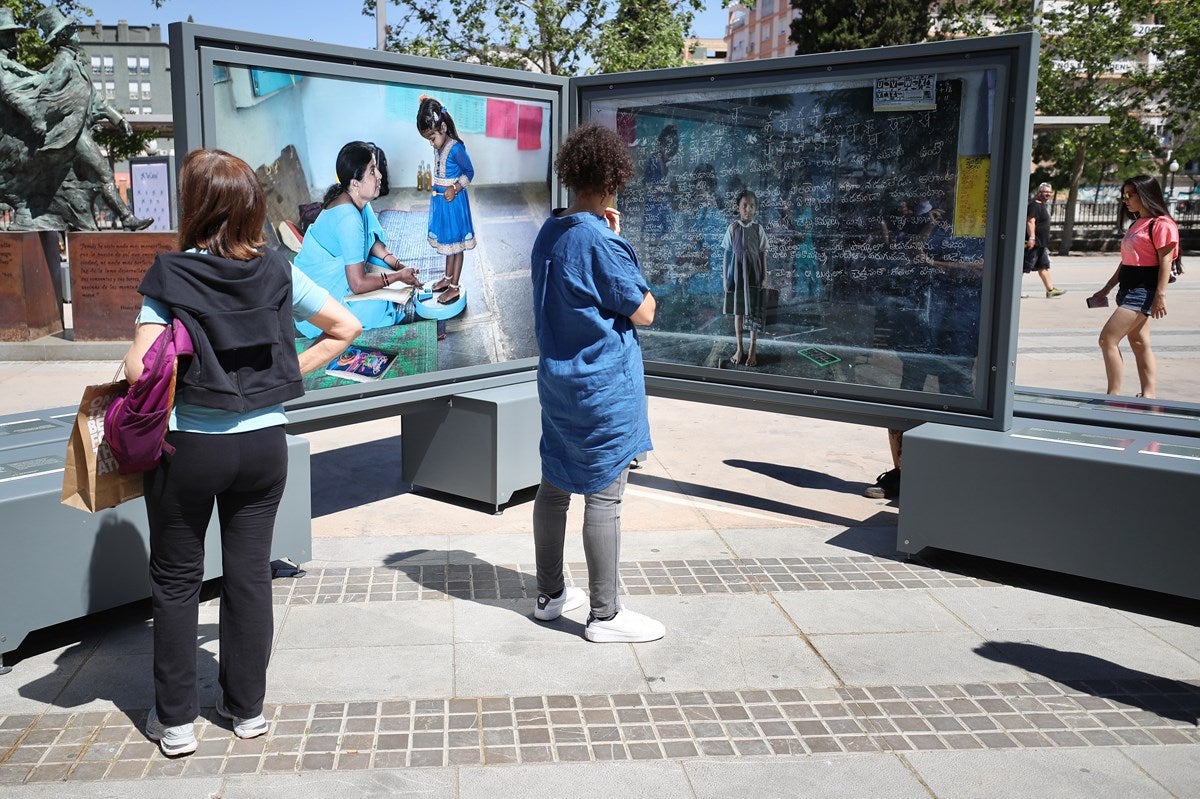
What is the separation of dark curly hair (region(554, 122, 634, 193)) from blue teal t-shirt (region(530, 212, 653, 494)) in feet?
0.45

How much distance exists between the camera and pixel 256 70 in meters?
4.80

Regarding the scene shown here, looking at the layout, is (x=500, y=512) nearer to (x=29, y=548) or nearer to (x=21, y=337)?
(x=29, y=548)

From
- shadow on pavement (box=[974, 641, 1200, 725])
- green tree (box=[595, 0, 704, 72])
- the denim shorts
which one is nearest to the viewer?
shadow on pavement (box=[974, 641, 1200, 725])

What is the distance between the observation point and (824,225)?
5.84 meters

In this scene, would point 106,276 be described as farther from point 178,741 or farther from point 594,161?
point 178,741

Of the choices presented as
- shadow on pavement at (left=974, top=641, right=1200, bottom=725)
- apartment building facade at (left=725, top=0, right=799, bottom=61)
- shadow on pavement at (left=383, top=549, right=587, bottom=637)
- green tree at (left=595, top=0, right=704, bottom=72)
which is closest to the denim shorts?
shadow on pavement at (left=974, top=641, right=1200, bottom=725)

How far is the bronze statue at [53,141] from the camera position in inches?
526

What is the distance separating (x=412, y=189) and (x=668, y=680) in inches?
123

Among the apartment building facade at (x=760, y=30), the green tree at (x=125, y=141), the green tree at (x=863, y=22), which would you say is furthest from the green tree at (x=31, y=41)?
the apartment building facade at (x=760, y=30)

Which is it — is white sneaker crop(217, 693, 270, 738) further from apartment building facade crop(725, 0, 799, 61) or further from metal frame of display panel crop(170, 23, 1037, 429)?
apartment building facade crop(725, 0, 799, 61)

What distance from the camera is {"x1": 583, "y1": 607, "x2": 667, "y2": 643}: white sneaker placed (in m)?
4.15

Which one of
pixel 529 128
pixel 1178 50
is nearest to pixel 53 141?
pixel 529 128

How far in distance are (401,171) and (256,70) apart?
1.00 metres

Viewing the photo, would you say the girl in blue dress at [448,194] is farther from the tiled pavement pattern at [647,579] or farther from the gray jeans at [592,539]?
the gray jeans at [592,539]
